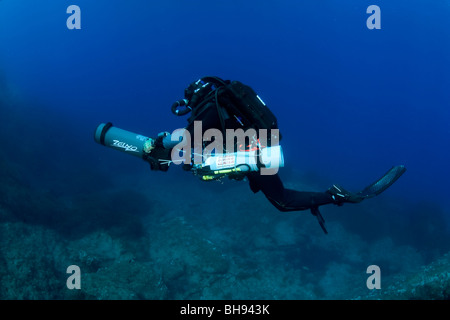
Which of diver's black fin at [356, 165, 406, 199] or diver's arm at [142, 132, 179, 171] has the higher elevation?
diver's arm at [142, 132, 179, 171]

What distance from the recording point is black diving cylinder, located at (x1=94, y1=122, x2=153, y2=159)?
3.92m

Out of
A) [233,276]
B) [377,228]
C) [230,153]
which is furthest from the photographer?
[377,228]

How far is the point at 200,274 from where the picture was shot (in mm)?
10211

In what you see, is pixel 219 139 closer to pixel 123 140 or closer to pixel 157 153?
pixel 157 153

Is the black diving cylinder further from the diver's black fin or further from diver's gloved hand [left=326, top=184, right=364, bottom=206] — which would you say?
the diver's black fin

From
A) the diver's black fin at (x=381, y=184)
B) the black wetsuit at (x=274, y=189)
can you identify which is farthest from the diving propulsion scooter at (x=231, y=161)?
the diver's black fin at (x=381, y=184)

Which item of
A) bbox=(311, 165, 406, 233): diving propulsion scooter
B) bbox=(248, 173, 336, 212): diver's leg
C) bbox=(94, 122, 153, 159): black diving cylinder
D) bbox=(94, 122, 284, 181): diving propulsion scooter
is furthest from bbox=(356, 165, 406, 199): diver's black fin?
bbox=(94, 122, 153, 159): black diving cylinder

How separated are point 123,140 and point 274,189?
239 cm

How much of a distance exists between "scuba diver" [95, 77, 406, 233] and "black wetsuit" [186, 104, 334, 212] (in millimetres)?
14

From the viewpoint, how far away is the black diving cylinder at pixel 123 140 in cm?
392

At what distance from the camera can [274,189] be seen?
4.29 metres
